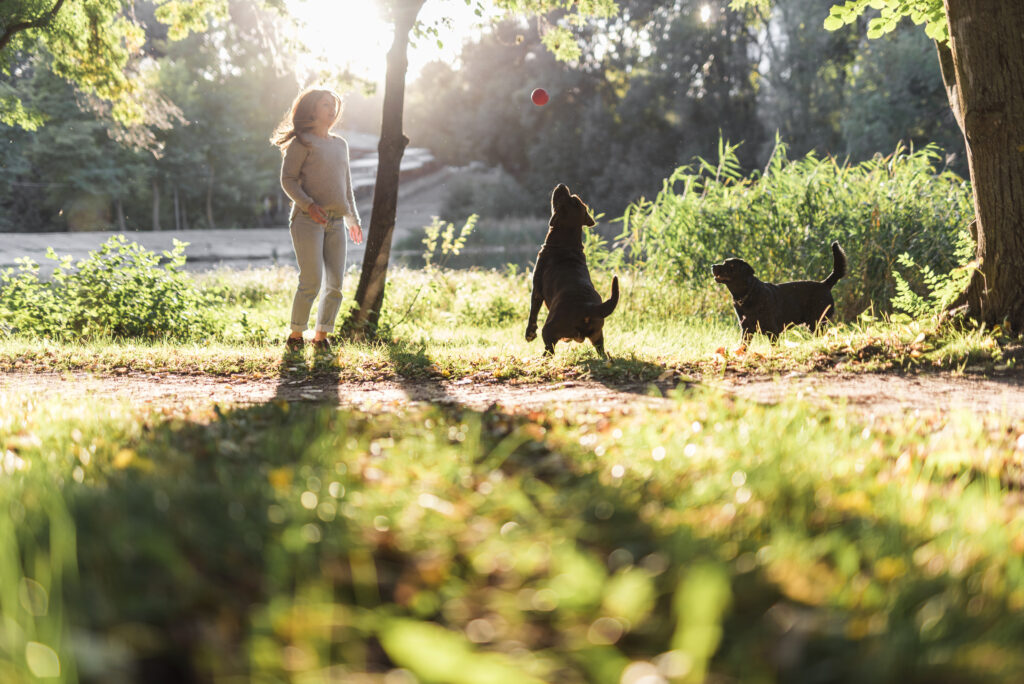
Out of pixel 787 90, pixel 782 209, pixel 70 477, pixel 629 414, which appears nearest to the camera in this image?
pixel 70 477

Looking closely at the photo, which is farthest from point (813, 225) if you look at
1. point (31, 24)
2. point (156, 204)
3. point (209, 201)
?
point (209, 201)

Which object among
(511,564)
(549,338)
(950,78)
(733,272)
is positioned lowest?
(511,564)

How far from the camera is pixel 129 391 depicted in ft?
17.1

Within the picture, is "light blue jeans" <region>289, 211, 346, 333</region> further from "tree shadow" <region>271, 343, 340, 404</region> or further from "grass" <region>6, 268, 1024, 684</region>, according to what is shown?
"grass" <region>6, 268, 1024, 684</region>

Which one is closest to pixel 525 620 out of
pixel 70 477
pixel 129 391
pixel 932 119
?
pixel 70 477

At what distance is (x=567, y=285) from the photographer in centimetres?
559

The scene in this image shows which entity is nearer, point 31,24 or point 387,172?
point 387,172

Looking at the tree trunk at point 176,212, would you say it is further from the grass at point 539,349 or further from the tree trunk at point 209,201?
the grass at point 539,349

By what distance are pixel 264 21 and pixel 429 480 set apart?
9541 mm

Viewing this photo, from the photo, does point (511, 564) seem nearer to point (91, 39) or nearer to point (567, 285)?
point (567, 285)

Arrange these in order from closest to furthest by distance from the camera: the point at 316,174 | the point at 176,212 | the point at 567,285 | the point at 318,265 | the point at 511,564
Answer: the point at 511,564 → the point at 567,285 → the point at 316,174 → the point at 318,265 → the point at 176,212

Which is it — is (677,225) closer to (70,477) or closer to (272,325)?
(272,325)

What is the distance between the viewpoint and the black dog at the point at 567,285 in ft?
18.1

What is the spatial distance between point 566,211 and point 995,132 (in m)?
3.07
